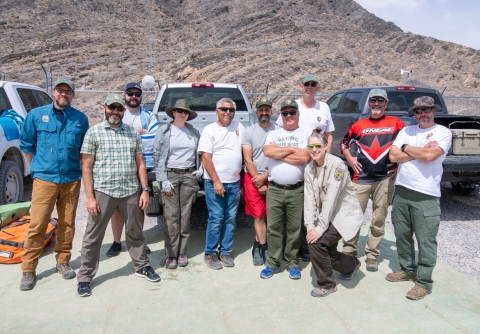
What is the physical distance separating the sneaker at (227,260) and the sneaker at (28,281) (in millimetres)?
1847

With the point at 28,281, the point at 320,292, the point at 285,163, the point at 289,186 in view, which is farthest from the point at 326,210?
A: the point at 28,281

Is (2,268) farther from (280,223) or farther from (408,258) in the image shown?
(408,258)

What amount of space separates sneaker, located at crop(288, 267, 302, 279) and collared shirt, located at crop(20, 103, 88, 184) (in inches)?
92.6

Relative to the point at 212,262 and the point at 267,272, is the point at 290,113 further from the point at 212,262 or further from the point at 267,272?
the point at 212,262

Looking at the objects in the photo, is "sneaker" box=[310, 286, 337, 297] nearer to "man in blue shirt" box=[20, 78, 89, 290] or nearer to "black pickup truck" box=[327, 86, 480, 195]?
"man in blue shirt" box=[20, 78, 89, 290]

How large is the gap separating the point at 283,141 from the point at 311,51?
26.5 metres

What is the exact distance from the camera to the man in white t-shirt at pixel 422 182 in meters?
3.61

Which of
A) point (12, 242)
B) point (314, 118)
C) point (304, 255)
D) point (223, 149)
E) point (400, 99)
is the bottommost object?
point (304, 255)

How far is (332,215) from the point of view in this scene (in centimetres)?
371

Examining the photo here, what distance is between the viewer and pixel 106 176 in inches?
145

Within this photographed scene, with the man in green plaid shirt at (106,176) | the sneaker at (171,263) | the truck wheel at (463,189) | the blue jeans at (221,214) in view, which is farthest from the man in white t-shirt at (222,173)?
the truck wheel at (463,189)

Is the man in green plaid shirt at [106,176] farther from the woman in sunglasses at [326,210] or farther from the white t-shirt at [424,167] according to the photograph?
the white t-shirt at [424,167]

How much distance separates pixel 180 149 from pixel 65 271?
5.46ft

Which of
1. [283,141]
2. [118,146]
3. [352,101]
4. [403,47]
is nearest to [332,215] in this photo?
[283,141]
